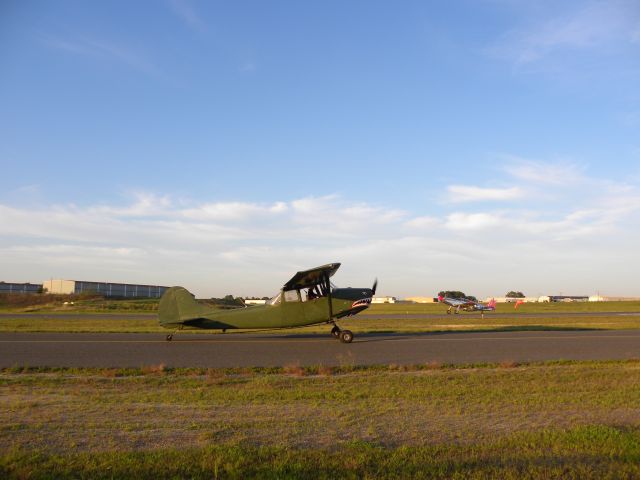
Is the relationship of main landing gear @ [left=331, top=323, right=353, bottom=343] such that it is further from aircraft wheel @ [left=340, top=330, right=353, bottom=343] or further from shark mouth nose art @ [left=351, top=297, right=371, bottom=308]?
shark mouth nose art @ [left=351, top=297, right=371, bottom=308]

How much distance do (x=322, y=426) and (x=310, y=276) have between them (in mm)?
12487

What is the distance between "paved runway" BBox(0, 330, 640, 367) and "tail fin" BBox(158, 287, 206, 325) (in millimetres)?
861

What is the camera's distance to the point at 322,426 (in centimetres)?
730

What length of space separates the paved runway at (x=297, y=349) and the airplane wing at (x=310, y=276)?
2.19 m

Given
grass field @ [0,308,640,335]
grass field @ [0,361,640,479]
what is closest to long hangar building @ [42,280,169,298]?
grass field @ [0,308,640,335]

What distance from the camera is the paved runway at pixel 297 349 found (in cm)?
1500

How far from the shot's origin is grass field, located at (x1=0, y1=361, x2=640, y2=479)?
545 cm

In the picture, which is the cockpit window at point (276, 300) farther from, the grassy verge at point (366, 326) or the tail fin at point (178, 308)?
the grassy verge at point (366, 326)

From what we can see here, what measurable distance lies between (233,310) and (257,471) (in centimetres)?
1552

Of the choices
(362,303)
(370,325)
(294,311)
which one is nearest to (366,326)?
(370,325)

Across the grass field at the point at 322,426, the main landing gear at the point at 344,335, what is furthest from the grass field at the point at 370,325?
the grass field at the point at 322,426

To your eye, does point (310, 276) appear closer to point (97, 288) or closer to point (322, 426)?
point (322, 426)

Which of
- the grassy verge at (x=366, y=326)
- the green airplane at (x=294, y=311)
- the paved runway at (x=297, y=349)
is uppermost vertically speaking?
the green airplane at (x=294, y=311)

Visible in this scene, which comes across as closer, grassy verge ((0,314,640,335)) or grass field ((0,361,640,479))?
grass field ((0,361,640,479))
